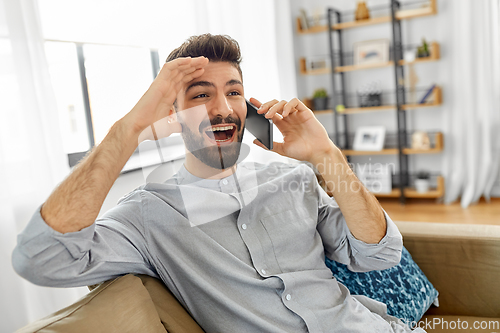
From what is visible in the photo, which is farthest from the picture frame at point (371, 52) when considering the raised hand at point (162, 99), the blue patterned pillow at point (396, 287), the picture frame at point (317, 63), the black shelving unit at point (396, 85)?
the raised hand at point (162, 99)

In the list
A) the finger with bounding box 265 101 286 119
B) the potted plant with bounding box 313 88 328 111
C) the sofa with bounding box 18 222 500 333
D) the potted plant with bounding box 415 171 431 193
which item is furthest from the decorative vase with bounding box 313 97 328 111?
the finger with bounding box 265 101 286 119

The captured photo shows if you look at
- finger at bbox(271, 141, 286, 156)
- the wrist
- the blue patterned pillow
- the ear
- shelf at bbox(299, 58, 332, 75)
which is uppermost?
shelf at bbox(299, 58, 332, 75)

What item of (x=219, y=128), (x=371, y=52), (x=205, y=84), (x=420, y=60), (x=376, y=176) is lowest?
(x=376, y=176)

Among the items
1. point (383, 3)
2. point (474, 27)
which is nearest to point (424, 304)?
point (474, 27)

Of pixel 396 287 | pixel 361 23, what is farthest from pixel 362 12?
pixel 396 287

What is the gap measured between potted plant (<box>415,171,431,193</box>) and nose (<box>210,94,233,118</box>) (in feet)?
9.30

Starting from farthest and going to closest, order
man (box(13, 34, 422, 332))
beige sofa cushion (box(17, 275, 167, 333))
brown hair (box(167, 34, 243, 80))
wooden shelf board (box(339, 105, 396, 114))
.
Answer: wooden shelf board (box(339, 105, 396, 114))
brown hair (box(167, 34, 243, 80))
man (box(13, 34, 422, 332))
beige sofa cushion (box(17, 275, 167, 333))

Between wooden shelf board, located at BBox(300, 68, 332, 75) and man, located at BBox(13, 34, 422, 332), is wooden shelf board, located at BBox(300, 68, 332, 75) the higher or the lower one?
the higher one

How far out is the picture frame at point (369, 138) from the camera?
360 cm

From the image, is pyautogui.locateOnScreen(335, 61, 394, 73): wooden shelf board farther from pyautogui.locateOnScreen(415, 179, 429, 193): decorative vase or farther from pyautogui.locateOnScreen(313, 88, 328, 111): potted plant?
pyautogui.locateOnScreen(415, 179, 429, 193): decorative vase

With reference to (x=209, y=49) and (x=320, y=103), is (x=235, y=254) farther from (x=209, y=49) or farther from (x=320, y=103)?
(x=320, y=103)

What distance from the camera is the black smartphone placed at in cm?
107

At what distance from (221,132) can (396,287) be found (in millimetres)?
735

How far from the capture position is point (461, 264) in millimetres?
1328
